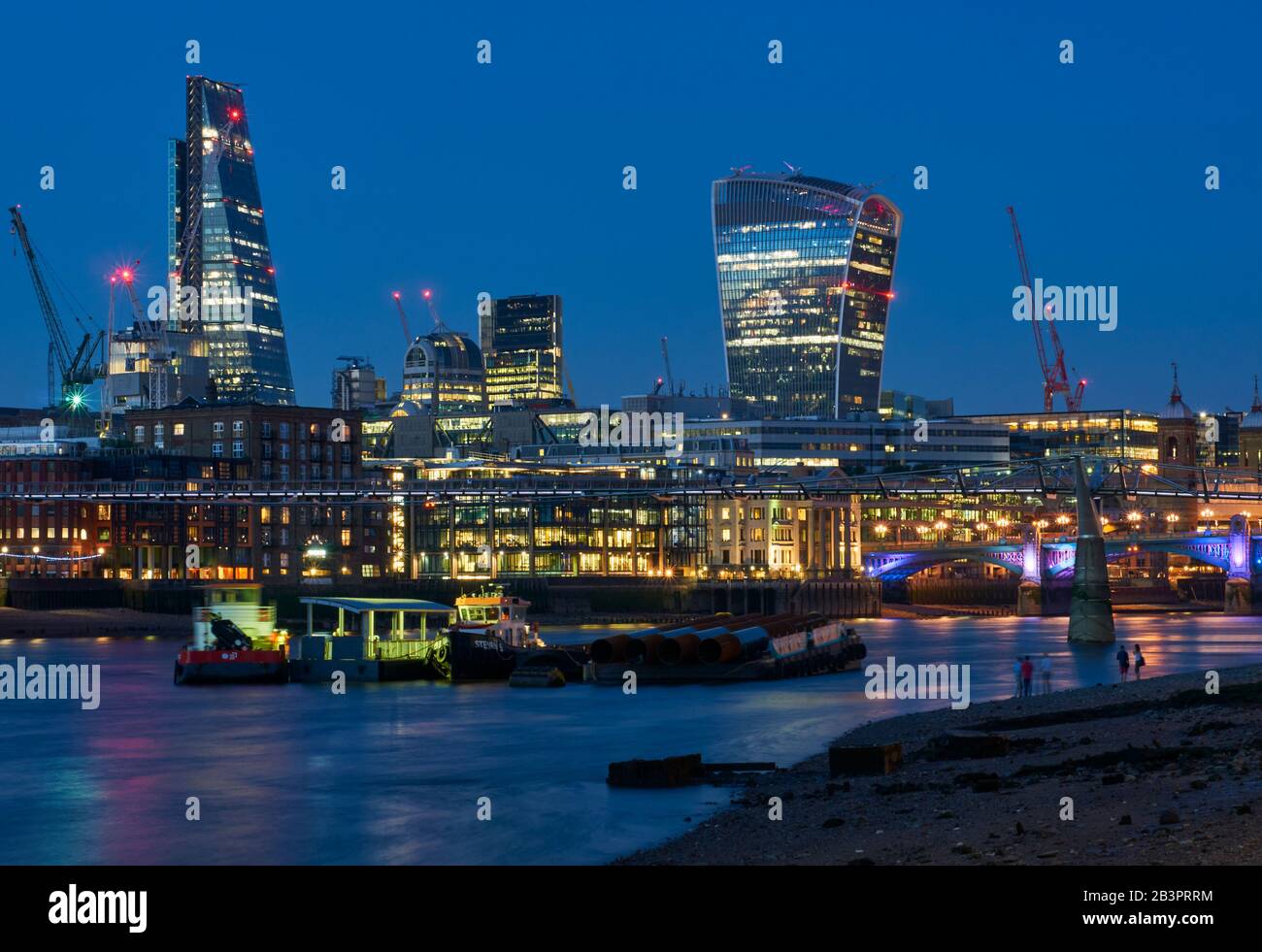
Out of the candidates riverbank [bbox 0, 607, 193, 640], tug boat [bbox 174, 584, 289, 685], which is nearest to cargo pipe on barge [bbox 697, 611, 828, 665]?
tug boat [bbox 174, 584, 289, 685]

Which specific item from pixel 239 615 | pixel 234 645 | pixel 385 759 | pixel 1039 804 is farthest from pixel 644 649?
pixel 1039 804

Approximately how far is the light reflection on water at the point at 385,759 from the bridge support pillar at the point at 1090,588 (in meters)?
6.93

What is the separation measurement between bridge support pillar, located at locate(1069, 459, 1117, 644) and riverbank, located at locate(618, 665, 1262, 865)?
49.9 meters

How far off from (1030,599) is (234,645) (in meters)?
102

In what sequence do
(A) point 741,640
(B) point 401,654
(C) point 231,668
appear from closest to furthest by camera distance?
(C) point 231,668
(B) point 401,654
(A) point 741,640

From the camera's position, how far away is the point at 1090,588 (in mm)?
100375

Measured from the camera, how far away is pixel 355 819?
4300 centimetres

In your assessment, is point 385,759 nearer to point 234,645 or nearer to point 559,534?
point 234,645

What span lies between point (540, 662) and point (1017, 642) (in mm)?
38791

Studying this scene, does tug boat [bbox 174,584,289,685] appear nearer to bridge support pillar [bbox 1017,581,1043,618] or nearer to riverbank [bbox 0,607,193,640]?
riverbank [bbox 0,607,193,640]

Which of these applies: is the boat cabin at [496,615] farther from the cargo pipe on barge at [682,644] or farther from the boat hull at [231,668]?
the boat hull at [231,668]

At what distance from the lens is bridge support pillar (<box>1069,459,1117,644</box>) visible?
9944cm
